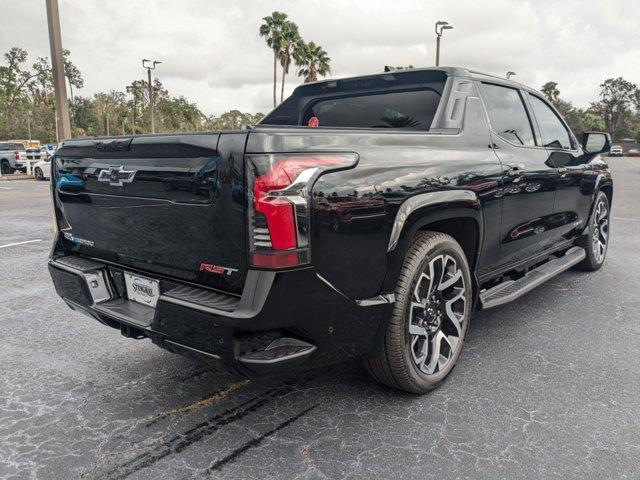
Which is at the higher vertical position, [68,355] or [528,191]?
[528,191]

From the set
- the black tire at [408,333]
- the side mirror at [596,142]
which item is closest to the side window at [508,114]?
the black tire at [408,333]

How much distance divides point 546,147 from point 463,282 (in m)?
1.73

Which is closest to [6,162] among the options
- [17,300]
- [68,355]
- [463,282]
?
[17,300]

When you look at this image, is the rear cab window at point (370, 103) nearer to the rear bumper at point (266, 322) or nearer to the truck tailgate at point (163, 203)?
the rear bumper at point (266, 322)

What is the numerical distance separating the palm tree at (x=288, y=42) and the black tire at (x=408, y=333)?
3513cm

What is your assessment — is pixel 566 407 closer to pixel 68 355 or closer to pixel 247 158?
pixel 247 158

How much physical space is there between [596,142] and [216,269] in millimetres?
4257

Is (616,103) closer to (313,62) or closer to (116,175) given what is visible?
(313,62)

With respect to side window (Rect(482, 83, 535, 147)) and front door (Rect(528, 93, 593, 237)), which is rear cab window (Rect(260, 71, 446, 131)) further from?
front door (Rect(528, 93, 593, 237))

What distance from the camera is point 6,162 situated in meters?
24.4

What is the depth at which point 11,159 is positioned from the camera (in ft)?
79.7

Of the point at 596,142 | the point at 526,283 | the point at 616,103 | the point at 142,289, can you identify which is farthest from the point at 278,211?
the point at 616,103

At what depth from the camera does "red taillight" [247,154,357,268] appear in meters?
2.03

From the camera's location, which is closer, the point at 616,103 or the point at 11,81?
the point at 11,81
